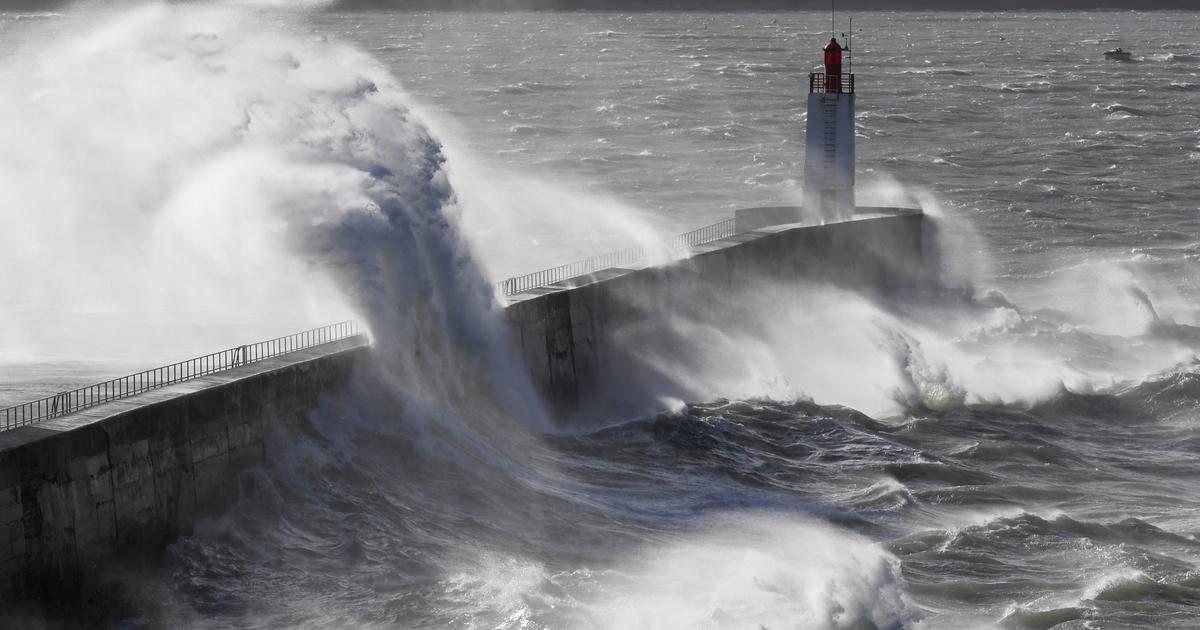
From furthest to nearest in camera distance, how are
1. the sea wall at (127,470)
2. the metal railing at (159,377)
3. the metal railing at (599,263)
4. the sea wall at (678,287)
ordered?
the metal railing at (599,263)
the sea wall at (678,287)
the metal railing at (159,377)
the sea wall at (127,470)

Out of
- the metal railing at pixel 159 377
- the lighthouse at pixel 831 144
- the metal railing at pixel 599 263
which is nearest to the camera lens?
the metal railing at pixel 159 377

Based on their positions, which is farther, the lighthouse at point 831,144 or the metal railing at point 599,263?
the lighthouse at point 831,144

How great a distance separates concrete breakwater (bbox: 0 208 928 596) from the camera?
11.2 metres

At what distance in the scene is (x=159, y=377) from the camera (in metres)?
A: 15.3

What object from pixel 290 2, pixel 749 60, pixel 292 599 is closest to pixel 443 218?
pixel 292 599

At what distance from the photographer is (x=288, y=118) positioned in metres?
19.0

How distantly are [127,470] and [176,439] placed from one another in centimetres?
66

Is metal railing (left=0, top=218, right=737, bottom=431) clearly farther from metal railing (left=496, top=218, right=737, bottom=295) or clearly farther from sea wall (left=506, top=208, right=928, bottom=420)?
sea wall (left=506, top=208, right=928, bottom=420)

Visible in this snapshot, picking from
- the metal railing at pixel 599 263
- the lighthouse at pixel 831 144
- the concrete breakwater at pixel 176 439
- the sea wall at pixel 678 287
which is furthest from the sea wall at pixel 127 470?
the lighthouse at pixel 831 144

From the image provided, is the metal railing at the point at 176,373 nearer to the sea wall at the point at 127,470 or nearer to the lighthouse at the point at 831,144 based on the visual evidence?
the sea wall at the point at 127,470

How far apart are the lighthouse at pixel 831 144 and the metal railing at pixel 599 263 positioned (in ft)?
6.19

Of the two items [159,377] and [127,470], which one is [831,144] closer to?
[159,377]

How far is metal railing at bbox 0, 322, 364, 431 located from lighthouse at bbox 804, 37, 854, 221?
1563 centimetres

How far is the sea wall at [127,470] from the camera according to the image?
11148 mm
